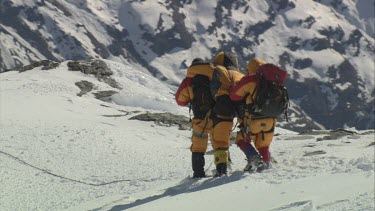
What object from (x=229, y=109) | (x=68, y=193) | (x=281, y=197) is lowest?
(x=68, y=193)

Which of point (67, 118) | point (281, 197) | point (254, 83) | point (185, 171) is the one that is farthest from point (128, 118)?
point (281, 197)

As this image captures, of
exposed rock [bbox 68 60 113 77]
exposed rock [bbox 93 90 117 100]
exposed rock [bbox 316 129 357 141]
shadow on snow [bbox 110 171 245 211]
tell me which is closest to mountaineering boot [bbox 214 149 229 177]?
shadow on snow [bbox 110 171 245 211]

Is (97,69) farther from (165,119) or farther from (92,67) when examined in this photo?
(165,119)

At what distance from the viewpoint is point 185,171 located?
11812 millimetres

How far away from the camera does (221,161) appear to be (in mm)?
9352

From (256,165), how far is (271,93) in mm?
1171

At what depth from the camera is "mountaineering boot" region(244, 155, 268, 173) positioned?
9.02 meters

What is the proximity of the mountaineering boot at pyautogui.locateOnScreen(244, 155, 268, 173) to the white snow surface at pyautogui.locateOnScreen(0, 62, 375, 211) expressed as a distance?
27 cm

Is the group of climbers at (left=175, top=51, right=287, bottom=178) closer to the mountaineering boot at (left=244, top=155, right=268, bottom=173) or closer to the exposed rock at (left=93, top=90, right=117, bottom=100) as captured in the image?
the mountaineering boot at (left=244, top=155, right=268, bottom=173)

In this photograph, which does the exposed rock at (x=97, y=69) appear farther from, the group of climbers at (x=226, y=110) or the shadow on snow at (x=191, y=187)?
the shadow on snow at (x=191, y=187)

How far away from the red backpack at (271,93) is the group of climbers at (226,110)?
0.6 inches

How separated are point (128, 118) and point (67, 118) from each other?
8.46 feet

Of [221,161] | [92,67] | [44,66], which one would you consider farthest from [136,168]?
[92,67]

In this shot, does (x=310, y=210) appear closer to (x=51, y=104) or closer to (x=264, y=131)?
(x=264, y=131)
